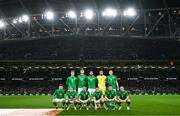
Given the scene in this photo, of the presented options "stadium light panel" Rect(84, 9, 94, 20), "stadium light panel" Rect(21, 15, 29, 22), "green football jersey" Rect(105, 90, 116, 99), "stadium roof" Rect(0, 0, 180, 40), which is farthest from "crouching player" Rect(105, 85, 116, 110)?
"stadium light panel" Rect(21, 15, 29, 22)

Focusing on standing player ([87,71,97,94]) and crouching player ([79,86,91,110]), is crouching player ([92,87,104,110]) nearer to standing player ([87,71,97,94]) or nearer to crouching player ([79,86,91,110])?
crouching player ([79,86,91,110])

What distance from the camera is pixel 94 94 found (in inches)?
652

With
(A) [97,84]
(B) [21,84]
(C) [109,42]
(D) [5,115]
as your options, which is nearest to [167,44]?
(C) [109,42]

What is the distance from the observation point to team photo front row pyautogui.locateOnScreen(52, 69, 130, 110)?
16406mm

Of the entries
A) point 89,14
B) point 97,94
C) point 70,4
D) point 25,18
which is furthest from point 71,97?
point 25,18

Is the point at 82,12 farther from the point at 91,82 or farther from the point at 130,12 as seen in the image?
the point at 91,82

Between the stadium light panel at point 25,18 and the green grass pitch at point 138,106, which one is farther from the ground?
the stadium light panel at point 25,18

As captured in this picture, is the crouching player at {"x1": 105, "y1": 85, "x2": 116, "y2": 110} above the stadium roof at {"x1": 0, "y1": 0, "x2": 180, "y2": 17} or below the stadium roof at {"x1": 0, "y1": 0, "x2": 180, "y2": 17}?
below

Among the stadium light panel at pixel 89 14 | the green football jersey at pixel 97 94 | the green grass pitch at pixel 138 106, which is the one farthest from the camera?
the stadium light panel at pixel 89 14

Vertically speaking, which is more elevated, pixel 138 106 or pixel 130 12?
pixel 130 12

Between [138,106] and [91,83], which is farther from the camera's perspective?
[138,106]

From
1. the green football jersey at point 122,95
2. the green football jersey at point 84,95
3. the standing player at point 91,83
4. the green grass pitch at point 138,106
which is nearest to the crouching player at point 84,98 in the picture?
the green football jersey at point 84,95

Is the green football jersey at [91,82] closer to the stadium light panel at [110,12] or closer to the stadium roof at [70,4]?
the stadium roof at [70,4]

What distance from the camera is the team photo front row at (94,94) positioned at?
16.4 meters
